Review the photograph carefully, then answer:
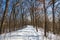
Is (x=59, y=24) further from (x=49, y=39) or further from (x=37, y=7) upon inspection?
(x=49, y=39)

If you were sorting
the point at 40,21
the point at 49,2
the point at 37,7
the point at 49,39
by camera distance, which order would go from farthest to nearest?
the point at 40,21 < the point at 37,7 < the point at 49,2 < the point at 49,39

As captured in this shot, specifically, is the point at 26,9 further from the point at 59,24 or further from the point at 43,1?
the point at 43,1

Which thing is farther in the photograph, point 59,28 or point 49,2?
point 59,28

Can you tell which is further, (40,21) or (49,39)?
(40,21)

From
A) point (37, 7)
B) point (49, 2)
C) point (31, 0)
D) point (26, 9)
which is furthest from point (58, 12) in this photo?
point (26, 9)

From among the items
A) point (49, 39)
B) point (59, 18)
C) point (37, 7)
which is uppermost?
point (37, 7)

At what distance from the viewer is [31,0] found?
68.3ft

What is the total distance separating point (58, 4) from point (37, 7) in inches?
199

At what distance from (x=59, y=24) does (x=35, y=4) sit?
4452mm

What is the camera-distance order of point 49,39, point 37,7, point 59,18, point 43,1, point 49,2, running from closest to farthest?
point 49,39 < point 43,1 < point 49,2 < point 59,18 < point 37,7

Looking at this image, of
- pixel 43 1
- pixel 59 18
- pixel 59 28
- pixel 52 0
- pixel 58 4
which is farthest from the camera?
pixel 59 18

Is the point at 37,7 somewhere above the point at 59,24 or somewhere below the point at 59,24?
above

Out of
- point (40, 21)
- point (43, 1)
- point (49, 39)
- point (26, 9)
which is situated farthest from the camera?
point (40, 21)

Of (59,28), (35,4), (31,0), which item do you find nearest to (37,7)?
(35,4)
